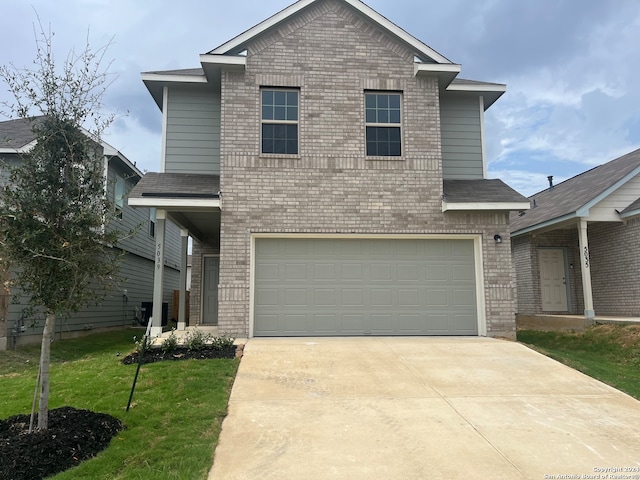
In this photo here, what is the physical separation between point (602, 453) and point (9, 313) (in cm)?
1187

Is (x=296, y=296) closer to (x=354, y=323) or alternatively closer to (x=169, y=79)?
(x=354, y=323)

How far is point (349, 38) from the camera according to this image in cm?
1149

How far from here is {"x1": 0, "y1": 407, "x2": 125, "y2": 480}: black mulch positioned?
4.19m

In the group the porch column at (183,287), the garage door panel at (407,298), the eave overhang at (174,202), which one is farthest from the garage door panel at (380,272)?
the porch column at (183,287)


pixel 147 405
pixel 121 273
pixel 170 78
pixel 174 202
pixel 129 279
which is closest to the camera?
pixel 147 405

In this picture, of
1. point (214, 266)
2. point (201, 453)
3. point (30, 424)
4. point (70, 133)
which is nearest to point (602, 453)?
point (201, 453)

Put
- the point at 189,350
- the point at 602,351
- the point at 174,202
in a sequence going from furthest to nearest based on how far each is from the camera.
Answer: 1. the point at 602,351
2. the point at 174,202
3. the point at 189,350

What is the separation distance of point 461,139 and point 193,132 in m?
6.86

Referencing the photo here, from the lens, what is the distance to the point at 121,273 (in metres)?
17.1

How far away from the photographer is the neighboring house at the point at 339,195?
10570 millimetres

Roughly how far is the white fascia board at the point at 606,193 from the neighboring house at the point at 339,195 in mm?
3278

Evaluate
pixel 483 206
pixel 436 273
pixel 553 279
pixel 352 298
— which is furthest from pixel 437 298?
pixel 553 279

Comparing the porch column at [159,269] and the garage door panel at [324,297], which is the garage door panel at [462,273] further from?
the porch column at [159,269]

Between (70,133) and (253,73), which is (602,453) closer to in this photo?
(70,133)
